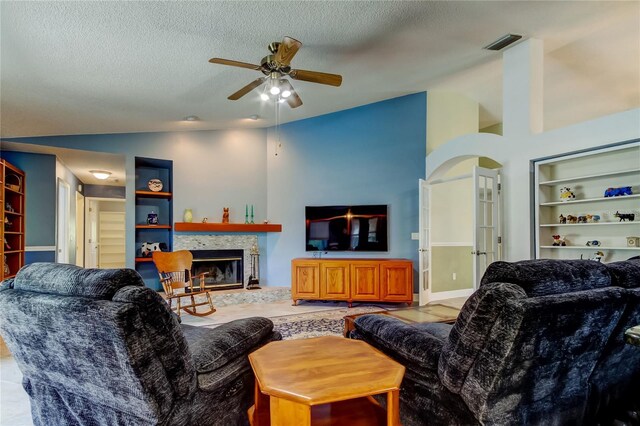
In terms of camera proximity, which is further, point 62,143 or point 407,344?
point 62,143

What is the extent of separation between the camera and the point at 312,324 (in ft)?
13.1

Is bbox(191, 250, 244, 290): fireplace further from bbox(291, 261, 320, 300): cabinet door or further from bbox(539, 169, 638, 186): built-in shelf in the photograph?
bbox(539, 169, 638, 186): built-in shelf

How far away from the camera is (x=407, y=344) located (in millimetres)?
1628

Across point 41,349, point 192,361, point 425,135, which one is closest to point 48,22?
point 41,349

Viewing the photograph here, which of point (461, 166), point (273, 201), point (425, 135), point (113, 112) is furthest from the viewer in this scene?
point (273, 201)

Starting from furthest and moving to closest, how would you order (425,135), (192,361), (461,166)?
(461,166) < (425,135) < (192,361)

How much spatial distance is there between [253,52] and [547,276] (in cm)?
324

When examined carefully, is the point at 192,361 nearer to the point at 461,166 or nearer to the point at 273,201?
the point at 273,201

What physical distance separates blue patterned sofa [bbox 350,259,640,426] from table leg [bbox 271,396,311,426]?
22.6 inches

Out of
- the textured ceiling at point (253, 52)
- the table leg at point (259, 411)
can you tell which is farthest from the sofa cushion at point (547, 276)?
the textured ceiling at point (253, 52)

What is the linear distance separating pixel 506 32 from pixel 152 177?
539 centimetres

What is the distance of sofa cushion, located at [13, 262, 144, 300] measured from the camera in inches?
52.0

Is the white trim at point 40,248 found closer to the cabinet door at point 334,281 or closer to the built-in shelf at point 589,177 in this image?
the cabinet door at point 334,281

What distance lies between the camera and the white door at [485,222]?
3.96 metres
